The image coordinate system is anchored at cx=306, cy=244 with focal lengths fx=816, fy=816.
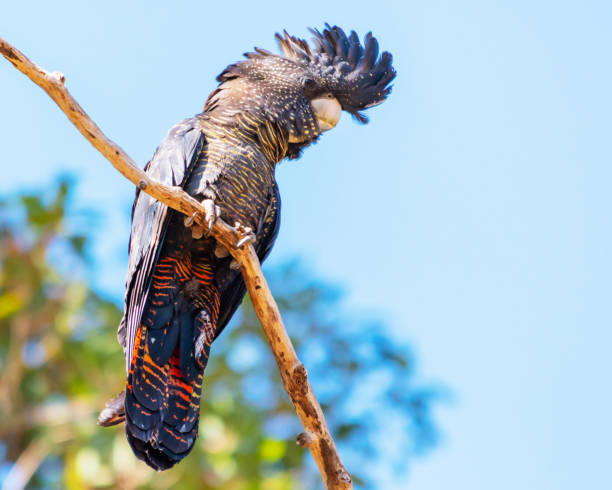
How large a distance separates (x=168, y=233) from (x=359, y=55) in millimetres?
1727

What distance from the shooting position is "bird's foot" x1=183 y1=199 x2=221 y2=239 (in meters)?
3.67

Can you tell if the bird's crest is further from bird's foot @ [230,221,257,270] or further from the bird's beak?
bird's foot @ [230,221,257,270]

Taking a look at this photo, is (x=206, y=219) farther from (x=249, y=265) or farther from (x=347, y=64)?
(x=347, y=64)

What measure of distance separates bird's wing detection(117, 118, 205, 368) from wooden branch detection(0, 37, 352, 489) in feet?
0.90

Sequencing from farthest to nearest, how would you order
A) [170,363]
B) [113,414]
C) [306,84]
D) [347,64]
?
[347,64] < [306,84] < [170,363] < [113,414]

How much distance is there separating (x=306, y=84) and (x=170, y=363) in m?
1.74

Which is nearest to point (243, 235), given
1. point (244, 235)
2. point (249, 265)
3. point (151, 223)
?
point (244, 235)

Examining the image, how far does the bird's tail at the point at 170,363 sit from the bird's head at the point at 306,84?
92 cm

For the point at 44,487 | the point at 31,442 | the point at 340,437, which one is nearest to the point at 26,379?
the point at 31,442

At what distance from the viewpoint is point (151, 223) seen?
12.8ft

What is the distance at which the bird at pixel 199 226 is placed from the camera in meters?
3.65

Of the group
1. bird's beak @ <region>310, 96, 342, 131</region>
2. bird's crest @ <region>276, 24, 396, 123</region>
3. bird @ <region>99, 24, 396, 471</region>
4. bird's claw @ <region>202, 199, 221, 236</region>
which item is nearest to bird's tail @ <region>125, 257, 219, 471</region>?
bird @ <region>99, 24, 396, 471</region>

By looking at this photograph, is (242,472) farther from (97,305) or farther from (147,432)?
(147,432)

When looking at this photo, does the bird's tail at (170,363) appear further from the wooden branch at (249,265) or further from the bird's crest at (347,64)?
the bird's crest at (347,64)
